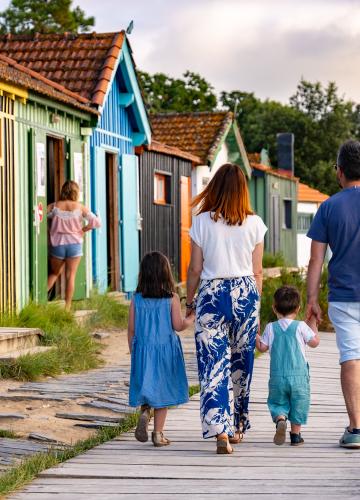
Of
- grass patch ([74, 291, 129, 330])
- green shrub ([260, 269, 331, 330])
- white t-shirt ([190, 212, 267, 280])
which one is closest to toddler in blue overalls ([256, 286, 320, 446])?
white t-shirt ([190, 212, 267, 280])

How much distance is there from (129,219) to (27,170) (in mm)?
5298

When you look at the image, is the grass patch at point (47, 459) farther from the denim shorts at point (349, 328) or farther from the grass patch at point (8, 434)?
the denim shorts at point (349, 328)

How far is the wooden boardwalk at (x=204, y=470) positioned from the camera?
544cm

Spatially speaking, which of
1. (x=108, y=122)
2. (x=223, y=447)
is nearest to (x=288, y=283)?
(x=108, y=122)

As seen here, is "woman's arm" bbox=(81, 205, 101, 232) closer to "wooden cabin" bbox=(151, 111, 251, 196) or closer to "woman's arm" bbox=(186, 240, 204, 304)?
"woman's arm" bbox=(186, 240, 204, 304)

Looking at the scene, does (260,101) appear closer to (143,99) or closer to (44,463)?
(143,99)

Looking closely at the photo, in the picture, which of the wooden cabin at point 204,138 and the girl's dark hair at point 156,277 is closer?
the girl's dark hair at point 156,277

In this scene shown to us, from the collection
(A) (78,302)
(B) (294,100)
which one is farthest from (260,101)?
(A) (78,302)

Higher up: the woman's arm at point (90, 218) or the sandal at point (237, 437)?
the woman's arm at point (90, 218)

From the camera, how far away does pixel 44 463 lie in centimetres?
609

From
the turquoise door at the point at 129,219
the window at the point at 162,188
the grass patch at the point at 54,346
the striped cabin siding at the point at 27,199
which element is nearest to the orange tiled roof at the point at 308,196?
the window at the point at 162,188

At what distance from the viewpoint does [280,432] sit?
264 inches

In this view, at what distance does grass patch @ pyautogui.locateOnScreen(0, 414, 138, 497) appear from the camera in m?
5.60

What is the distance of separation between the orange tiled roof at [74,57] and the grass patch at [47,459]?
30.7 feet
